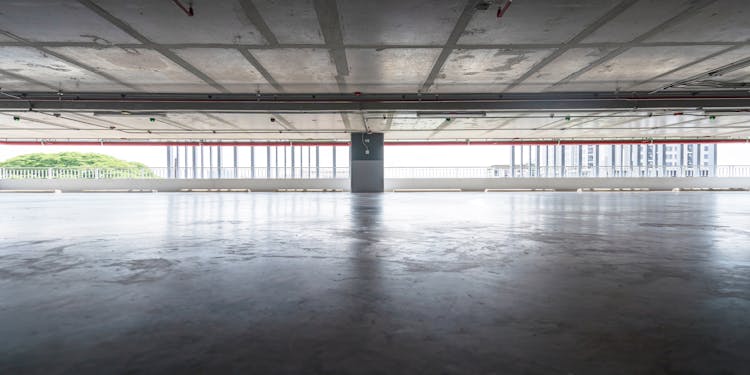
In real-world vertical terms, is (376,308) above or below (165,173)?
below

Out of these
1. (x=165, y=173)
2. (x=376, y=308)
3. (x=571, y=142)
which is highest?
(x=571, y=142)

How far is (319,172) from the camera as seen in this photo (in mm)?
23500

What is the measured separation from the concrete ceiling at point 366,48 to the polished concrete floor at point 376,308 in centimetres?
334

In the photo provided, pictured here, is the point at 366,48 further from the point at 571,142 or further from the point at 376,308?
the point at 571,142

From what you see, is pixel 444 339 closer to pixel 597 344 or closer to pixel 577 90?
pixel 597 344

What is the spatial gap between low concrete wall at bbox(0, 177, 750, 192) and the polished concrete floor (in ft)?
56.5

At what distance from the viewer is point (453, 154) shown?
22516mm

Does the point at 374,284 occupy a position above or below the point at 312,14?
below

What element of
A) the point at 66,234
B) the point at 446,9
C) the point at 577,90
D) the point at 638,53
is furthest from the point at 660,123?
the point at 66,234

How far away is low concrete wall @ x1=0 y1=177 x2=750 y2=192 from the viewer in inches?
798

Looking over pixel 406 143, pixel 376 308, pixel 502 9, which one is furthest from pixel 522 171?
pixel 376 308

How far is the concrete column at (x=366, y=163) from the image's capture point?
1770 centimetres

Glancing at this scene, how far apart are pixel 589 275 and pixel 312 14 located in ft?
15.2

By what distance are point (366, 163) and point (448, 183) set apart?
5492 mm
